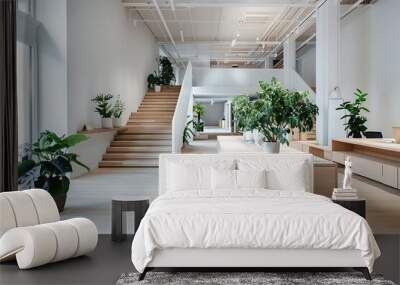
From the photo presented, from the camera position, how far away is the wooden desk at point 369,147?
9.04m

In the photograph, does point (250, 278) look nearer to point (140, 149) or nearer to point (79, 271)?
point (79, 271)

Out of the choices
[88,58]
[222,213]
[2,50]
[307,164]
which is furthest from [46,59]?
[222,213]

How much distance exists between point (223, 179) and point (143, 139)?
9.24 m

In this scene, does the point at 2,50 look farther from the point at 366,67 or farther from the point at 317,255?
the point at 366,67

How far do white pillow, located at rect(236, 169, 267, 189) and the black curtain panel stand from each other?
2.83 m

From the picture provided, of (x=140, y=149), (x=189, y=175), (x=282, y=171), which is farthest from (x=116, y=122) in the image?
(x=282, y=171)

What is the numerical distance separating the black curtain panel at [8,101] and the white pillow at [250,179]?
2.83 m

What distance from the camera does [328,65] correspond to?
42.5 feet

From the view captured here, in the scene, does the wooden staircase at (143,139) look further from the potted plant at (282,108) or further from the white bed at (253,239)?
the white bed at (253,239)

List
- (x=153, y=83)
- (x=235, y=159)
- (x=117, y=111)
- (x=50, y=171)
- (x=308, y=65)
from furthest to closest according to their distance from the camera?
(x=308, y=65)
(x=153, y=83)
(x=117, y=111)
(x=50, y=171)
(x=235, y=159)

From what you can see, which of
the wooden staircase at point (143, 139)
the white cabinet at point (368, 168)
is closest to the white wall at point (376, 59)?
the white cabinet at point (368, 168)

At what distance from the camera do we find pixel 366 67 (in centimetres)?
1470

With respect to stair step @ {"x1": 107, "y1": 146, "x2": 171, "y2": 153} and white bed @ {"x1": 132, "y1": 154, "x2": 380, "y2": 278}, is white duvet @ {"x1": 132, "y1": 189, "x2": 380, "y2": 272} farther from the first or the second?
stair step @ {"x1": 107, "y1": 146, "x2": 171, "y2": 153}

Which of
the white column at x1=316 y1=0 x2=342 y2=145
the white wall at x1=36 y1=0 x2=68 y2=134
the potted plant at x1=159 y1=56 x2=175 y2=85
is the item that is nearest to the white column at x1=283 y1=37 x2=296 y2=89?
the potted plant at x1=159 y1=56 x2=175 y2=85
